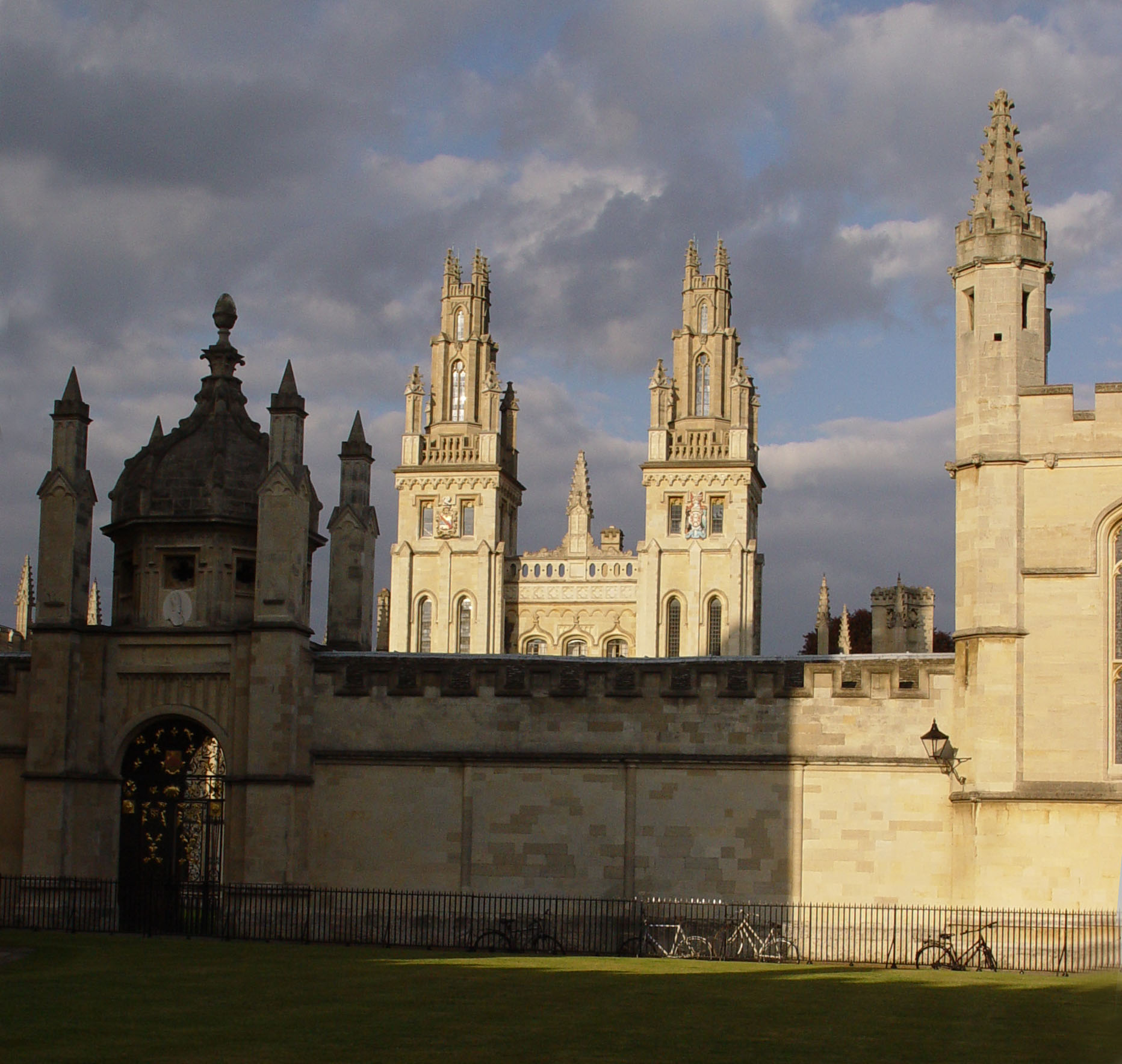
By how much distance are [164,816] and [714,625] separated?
6276 cm

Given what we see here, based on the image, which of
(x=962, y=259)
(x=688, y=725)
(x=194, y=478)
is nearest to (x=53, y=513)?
(x=194, y=478)

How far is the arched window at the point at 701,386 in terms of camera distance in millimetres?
91375

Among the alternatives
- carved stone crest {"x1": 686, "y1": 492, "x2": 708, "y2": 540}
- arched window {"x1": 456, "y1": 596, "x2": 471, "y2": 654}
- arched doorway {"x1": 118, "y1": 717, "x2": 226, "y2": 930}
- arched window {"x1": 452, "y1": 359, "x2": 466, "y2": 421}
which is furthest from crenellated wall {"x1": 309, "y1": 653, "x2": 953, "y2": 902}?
arched window {"x1": 452, "y1": 359, "x2": 466, "y2": 421}

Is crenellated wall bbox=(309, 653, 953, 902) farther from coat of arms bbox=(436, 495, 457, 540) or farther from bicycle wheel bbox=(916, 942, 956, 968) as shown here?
coat of arms bbox=(436, 495, 457, 540)

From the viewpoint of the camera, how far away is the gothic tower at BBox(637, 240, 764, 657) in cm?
8756

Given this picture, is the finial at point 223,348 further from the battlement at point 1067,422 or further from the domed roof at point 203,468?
the battlement at point 1067,422

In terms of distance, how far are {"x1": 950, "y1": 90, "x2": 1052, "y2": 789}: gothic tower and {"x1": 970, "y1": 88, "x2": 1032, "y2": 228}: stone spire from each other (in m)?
0.02

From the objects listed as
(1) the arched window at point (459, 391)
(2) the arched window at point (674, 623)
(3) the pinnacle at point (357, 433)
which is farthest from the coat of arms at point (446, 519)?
(3) the pinnacle at point (357, 433)

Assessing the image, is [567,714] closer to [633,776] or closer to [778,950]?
[633,776]

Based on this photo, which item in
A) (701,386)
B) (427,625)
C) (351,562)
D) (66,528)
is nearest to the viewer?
(66,528)

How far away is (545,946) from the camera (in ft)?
79.7

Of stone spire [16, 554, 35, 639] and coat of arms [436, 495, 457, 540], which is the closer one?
stone spire [16, 554, 35, 639]

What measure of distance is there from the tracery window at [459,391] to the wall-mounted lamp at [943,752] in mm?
70498

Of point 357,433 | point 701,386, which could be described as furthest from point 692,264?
point 357,433
